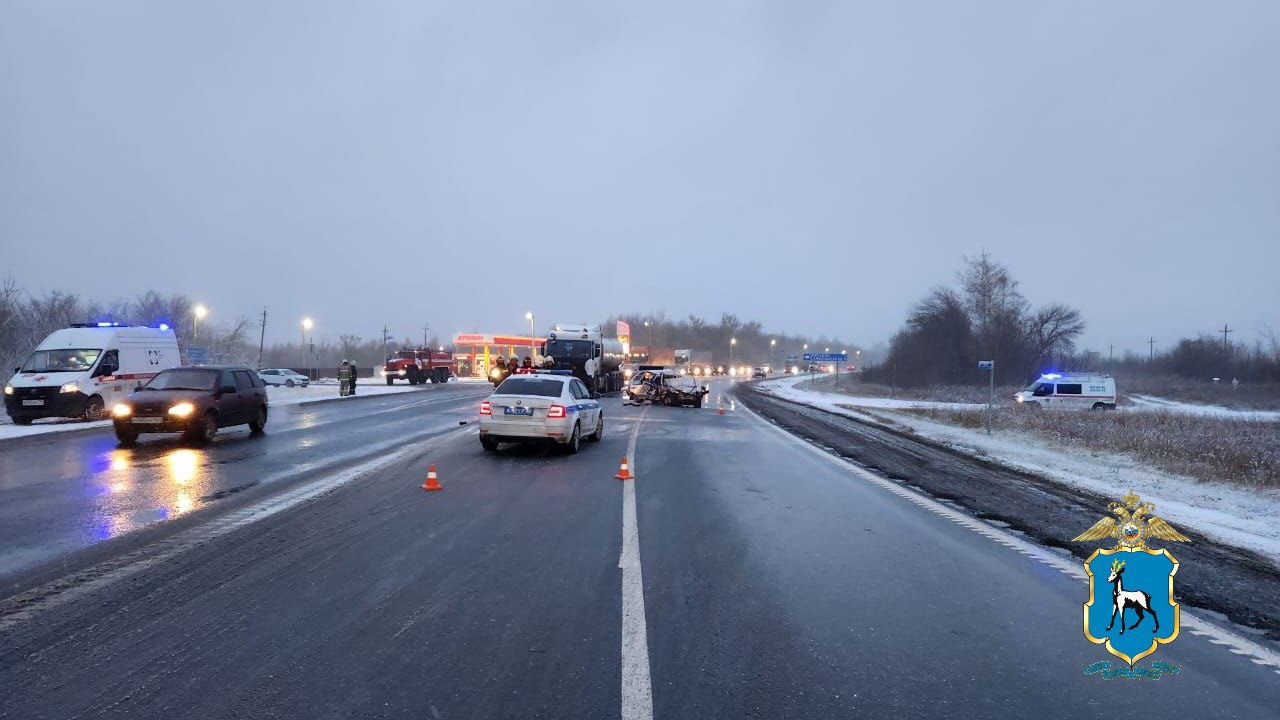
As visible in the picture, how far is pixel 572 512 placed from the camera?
28.3 ft

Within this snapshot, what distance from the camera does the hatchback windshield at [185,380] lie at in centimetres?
1564

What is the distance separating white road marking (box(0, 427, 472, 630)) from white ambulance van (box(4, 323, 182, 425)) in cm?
1431

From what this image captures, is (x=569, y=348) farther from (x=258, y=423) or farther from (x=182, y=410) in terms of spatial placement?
(x=182, y=410)

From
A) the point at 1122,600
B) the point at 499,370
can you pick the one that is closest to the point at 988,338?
the point at 499,370

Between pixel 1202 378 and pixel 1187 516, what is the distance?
9400 cm

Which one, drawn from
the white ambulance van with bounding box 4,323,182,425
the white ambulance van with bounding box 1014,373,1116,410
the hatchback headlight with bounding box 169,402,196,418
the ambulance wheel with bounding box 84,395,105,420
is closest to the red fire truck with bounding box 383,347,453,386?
the white ambulance van with bounding box 4,323,182,425

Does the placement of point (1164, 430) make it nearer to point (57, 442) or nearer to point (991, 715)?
point (991, 715)

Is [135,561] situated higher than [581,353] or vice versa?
[581,353]

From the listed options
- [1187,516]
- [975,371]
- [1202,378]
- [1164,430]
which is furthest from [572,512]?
[1202,378]

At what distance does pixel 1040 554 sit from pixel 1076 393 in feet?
120

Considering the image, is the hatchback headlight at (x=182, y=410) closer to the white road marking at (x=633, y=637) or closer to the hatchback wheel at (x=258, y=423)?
the hatchback wheel at (x=258, y=423)

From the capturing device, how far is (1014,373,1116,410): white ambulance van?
37.8 m

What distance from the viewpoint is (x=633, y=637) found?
457cm

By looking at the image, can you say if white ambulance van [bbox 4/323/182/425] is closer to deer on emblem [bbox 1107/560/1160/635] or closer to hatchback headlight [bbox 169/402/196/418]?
hatchback headlight [bbox 169/402/196/418]
